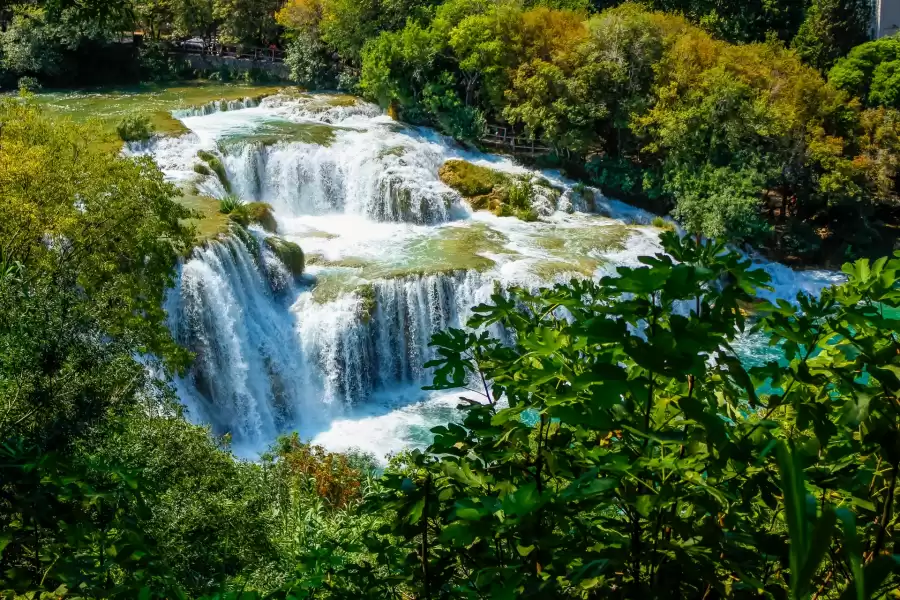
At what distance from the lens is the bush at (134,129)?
715 inches

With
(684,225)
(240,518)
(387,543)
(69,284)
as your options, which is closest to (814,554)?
(387,543)

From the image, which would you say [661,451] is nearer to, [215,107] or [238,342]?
[238,342]

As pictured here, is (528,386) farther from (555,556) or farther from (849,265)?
(849,265)

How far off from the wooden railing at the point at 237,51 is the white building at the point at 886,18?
25.0 meters

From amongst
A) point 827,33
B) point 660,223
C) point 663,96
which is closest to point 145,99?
point 663,96

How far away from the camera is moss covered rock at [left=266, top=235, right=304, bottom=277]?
48.0ft

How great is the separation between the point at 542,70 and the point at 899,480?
2167cm

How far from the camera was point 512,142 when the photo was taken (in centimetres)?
2370

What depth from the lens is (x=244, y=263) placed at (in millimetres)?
13898

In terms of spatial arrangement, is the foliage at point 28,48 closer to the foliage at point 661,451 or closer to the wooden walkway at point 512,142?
the wooden walkway at point 512,142

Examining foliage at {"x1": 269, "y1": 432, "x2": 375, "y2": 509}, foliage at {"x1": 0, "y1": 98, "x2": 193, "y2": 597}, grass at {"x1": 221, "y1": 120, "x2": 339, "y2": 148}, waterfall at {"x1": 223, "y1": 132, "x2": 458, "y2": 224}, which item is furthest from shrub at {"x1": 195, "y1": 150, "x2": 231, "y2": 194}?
foliage at {"x1": 269, "y1": 432, "x2": 375, "y2": 509}

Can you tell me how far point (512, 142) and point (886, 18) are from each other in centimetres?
1924

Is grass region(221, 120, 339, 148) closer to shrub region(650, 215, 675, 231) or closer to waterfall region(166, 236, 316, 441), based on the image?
waterfall region(166, 236, 316, 441)

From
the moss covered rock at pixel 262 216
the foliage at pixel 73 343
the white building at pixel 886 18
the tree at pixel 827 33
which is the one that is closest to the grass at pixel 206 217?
the moss covered rock at pixel 262 216
